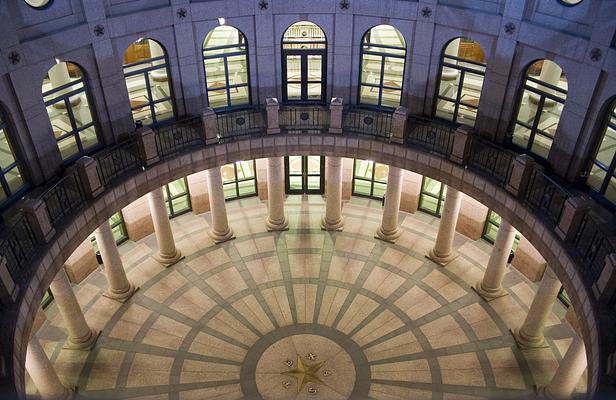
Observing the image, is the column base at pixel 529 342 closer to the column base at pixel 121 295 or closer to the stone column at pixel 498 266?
the stone column at pixel 498 266

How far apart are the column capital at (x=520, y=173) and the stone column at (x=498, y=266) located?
2.57 m

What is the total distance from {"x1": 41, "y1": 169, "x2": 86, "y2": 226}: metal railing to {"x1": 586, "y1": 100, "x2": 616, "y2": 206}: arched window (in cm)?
1723

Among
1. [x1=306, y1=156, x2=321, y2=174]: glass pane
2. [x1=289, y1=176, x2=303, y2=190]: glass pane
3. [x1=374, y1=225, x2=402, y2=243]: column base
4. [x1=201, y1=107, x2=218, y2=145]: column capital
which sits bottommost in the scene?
[x1=374, y1=225, x2=402, y2=243]: column base

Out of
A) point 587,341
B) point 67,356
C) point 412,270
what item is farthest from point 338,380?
point 67,356

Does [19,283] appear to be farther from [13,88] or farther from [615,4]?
[615,4]

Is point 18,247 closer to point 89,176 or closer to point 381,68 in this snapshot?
point 89,176

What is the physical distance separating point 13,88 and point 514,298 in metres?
20.7

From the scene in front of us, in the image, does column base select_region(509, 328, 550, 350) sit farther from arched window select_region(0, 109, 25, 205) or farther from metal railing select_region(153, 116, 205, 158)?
arched window select_region(0, 109, 25, 205)

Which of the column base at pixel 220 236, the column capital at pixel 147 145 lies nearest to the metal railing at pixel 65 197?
the column capital at pixel 147 145

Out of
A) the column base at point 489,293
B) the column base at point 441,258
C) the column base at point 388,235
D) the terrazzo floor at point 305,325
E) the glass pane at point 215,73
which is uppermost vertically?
the glass pane at point 215,73

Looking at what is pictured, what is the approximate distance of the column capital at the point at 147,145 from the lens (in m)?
19.4

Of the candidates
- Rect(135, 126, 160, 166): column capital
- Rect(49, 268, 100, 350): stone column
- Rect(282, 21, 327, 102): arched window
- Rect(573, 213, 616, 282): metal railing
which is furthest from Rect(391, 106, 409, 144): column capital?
Rect(49, 268, 100, 350): stone column

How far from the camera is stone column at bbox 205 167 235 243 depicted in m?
24.2

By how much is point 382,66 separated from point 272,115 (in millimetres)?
5174
